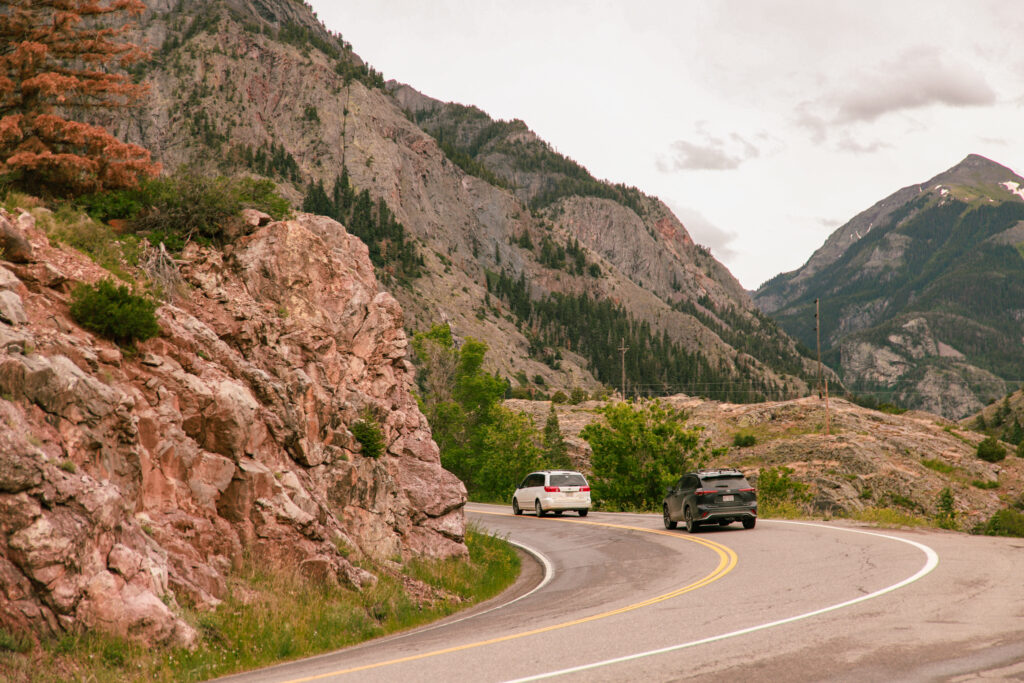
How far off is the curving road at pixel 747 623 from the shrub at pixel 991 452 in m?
52.2

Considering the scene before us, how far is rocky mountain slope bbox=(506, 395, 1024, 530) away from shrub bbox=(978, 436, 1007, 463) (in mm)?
630

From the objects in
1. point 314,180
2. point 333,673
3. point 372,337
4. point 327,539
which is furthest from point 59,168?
point 314,180

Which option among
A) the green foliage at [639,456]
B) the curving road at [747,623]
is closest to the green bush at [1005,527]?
the curving road at [747,623]

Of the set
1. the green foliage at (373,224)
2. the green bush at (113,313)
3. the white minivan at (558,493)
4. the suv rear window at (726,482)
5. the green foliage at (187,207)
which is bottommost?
the white minivan at (558,493)

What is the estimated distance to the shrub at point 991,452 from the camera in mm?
60875

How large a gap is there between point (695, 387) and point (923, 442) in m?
110

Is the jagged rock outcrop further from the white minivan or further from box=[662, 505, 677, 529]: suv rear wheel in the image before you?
the white minivan

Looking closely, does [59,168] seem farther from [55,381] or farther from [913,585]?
[913,585]

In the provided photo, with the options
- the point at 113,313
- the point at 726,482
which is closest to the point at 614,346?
the point at 726,482

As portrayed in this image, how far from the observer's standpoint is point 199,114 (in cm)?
13412

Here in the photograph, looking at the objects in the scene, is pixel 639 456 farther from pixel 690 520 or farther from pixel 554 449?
pixel 690 520

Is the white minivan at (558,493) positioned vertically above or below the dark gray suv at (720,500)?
below

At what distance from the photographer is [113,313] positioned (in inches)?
503

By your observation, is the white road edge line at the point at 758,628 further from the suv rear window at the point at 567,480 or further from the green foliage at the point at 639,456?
the green foliage at the point at 639,456
